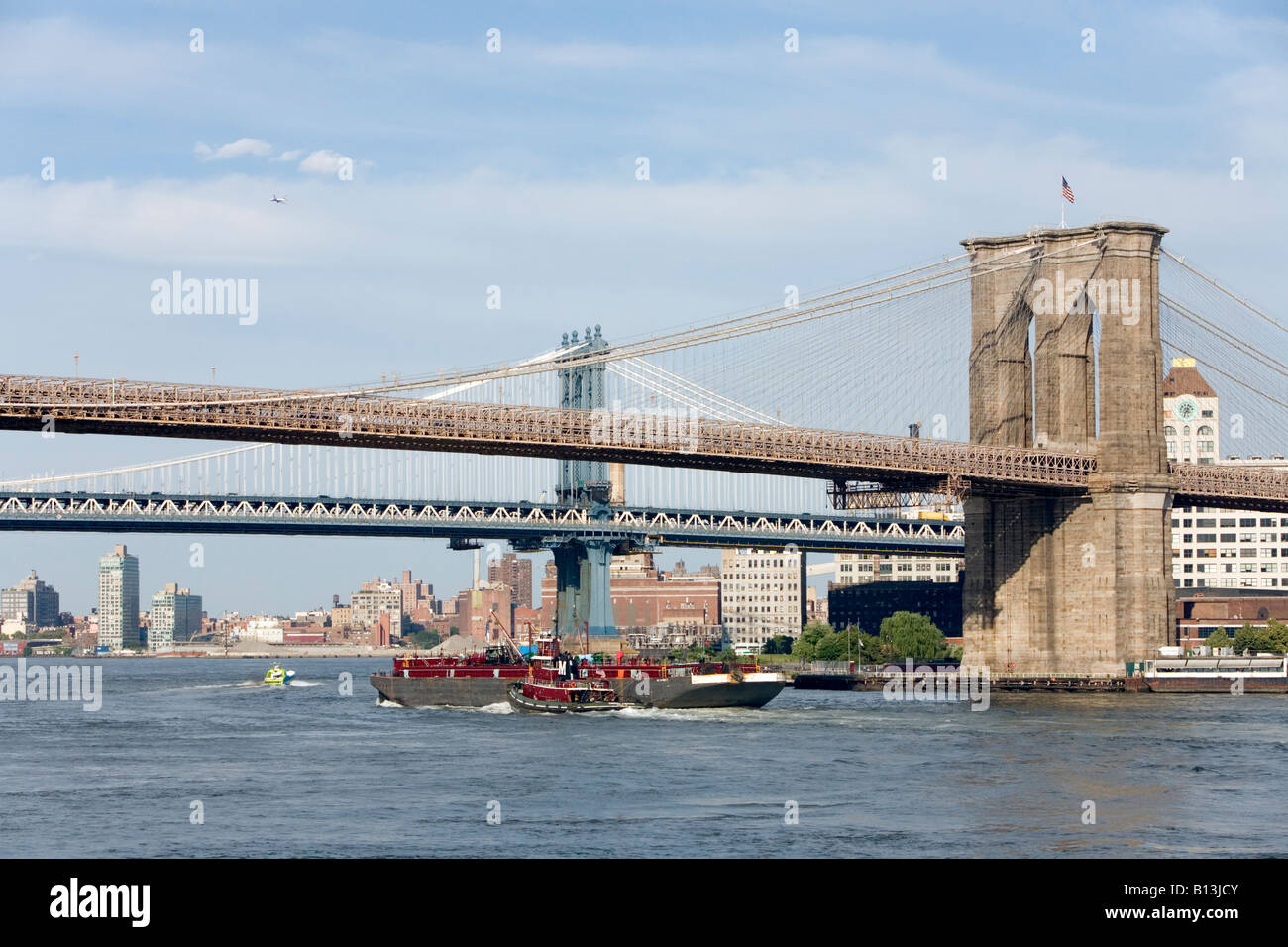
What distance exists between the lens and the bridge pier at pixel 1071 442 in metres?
72.8

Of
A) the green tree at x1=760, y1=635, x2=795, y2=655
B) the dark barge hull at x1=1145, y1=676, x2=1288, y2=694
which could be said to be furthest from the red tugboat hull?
the green tree at x1=760, y1=635, x2=795, y2=655

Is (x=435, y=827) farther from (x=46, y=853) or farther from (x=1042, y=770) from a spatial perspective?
(x=1042, y=770)

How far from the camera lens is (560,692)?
212 ft

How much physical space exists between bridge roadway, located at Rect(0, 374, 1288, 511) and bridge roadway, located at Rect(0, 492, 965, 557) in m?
44.8

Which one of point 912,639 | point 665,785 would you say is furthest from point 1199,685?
point 665,785

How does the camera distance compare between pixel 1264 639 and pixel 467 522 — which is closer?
pixel 1264 639

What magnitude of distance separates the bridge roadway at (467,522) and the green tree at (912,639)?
1876 centimetres

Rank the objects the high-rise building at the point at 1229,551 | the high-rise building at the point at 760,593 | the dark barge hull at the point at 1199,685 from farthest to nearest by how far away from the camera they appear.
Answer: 1. the high-rise building at the point at 760,593
2. the high-rise building at the point at 1229,551
3. the dark barge hull at the point at 1199,685

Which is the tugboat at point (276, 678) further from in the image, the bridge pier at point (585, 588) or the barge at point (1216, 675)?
the barge at point (1216, 675)

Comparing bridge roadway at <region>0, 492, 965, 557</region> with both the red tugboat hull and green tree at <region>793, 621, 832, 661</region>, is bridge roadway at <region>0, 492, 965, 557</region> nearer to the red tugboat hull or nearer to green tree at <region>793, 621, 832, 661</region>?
green tree at <region>793, 621, 832, 661</region>

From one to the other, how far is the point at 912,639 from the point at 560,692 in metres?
36.3

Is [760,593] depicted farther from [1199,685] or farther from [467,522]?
[1199,685]

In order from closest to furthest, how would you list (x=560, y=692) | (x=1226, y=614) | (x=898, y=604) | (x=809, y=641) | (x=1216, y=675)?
(x=560, y=692) < (x=1216, y=675) < (x=809, y=641) < (x=1226, y=614) < (x=898, y=604)

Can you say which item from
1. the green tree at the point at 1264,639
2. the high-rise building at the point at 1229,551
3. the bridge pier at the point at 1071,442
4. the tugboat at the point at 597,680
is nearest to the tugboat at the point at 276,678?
the tugboat at the point at 597,680
